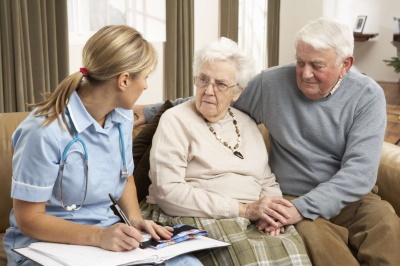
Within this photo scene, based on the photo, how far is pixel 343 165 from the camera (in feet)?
7.52

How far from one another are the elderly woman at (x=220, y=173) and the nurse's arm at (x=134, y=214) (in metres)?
0.15

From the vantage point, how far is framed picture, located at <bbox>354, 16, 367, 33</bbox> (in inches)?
384

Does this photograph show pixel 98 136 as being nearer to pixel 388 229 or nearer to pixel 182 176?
pixel 182 176

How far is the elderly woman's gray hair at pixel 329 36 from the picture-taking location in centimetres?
227

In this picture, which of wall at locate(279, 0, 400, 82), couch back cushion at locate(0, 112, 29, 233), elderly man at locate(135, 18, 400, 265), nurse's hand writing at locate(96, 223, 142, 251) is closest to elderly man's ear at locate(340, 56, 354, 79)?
elderly man at locate(135, 18, 400, 265)

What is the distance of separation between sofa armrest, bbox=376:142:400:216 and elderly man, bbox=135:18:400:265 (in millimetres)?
137

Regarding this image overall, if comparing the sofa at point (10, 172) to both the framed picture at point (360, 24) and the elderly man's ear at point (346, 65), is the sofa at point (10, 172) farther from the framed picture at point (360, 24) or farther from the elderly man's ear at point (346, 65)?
the framed picture at point (360, 24)

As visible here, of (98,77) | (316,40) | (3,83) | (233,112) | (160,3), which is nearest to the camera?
(98,77)

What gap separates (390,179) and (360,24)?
307 inches

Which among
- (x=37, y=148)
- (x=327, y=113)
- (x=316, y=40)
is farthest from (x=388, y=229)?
(x=37, y=148)

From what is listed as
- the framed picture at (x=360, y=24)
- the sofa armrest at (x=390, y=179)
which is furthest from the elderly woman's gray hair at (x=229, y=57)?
the framed picture at (x=360, y=24)

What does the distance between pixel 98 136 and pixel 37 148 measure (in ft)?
0.76

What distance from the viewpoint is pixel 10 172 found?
2287mm

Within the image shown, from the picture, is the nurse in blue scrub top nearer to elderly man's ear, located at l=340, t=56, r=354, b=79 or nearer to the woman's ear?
the woman's ear
